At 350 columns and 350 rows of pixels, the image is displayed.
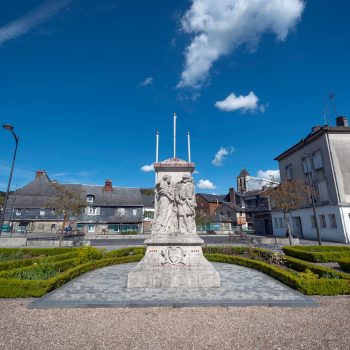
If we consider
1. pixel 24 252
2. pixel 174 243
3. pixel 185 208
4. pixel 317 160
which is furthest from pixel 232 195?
pixel 174 243

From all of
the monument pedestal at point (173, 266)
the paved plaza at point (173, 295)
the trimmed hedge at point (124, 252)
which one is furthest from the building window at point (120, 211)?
the monument pedestal at point (173, 266)

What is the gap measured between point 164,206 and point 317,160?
24.8m

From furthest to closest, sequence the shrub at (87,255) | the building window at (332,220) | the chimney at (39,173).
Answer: the chimney at (39,173) → the building window at (332,220) → the shrub at (87,255)

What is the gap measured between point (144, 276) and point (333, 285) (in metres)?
6.29

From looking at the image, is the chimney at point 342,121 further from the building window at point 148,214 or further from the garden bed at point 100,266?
the building window at point 148,214

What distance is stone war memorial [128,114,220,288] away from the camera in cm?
826

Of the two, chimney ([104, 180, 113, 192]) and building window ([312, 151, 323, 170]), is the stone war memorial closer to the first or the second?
building window ([312, 151, 323, 170])

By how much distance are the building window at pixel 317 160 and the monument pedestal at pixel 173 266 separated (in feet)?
78.0

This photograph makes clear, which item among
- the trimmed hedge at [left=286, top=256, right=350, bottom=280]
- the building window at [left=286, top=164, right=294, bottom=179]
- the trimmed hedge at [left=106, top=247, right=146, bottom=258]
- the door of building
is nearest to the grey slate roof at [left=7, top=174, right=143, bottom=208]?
the building window at [left=286, top=164, right=294, bottom=179]

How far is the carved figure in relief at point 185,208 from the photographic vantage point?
8.78 metres

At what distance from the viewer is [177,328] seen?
16.8 ft

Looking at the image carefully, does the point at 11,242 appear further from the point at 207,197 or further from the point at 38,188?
the point at 207,197

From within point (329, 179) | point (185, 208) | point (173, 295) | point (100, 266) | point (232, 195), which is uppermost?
point (232, 195)

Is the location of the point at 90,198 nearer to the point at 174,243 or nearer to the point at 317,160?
the point at 317,160
